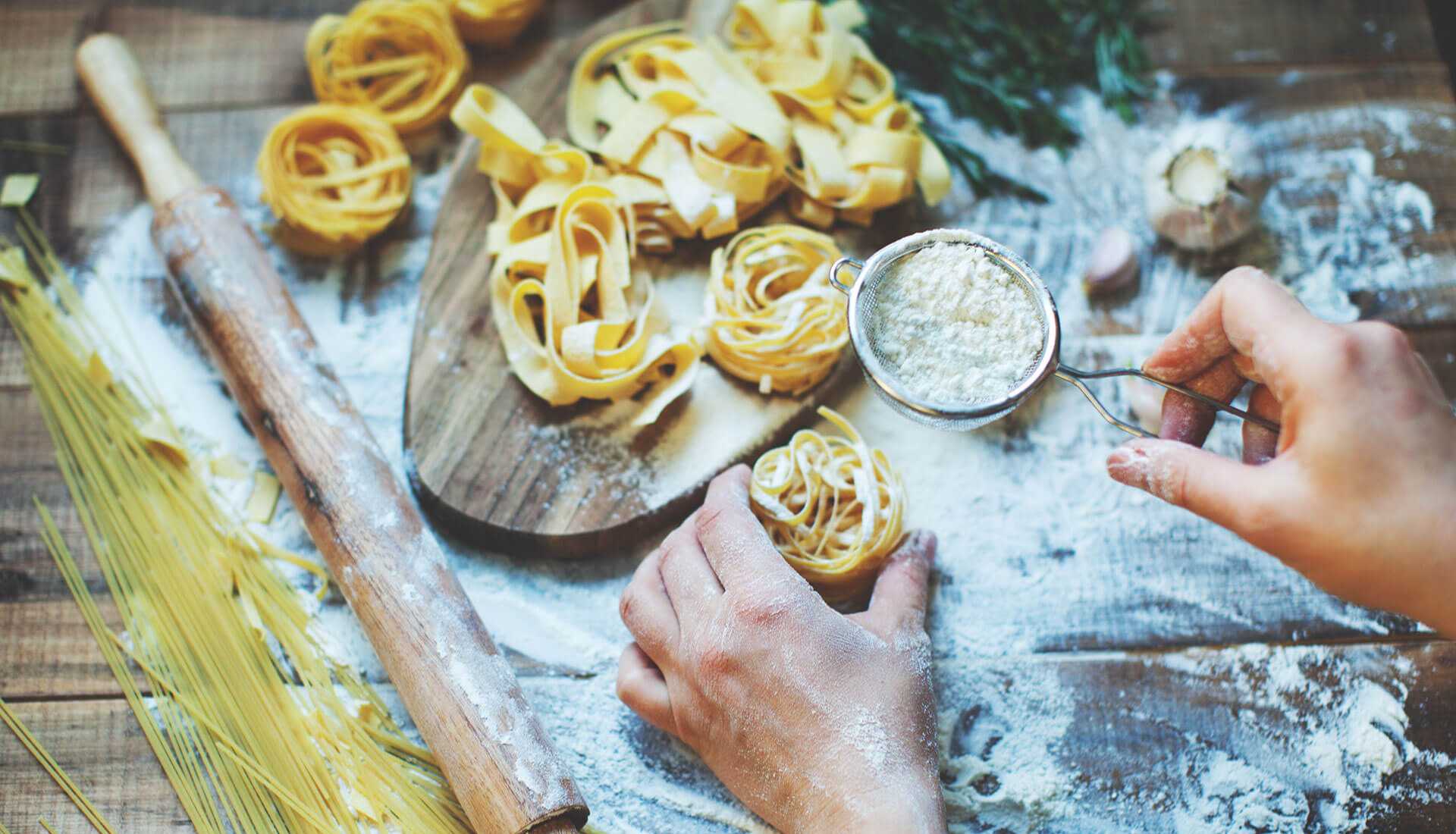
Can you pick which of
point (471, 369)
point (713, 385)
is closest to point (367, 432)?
point (471, 369)

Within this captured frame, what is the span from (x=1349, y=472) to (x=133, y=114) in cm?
235

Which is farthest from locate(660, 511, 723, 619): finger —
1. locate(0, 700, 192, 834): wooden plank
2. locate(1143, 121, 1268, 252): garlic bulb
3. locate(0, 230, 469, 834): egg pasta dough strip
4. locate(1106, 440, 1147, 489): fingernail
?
locate(1143, 121, 1268, 252): garlic bulb

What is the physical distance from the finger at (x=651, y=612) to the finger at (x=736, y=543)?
0.35 ft

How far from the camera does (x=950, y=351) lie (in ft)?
5.32

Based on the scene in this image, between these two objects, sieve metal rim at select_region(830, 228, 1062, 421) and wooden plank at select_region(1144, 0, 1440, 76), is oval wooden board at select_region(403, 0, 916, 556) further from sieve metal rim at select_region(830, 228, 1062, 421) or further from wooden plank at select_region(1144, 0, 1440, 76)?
wooden plank at select_region(1144, 0, 1440, 76)

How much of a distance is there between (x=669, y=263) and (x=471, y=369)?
1.53 ft

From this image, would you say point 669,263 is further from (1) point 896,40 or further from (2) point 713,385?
(1) point 896,40

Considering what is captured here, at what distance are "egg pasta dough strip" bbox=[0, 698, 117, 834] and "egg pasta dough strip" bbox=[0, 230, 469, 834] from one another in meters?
0.13

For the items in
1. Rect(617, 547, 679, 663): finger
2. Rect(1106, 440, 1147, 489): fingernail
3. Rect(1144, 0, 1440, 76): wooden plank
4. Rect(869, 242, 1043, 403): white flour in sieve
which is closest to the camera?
Rect(1106, 440, 1147, 489): fingernail

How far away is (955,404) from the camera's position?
1.55m

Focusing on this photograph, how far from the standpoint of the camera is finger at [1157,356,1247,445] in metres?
1.63

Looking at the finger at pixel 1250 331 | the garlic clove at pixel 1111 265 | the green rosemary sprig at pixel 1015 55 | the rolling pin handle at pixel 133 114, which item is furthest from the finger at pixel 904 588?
the rolling pin handle at pixel 133 114

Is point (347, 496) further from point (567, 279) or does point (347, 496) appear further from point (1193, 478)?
point (1193, 478)

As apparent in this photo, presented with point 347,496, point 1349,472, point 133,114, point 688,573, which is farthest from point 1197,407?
point 133,114
